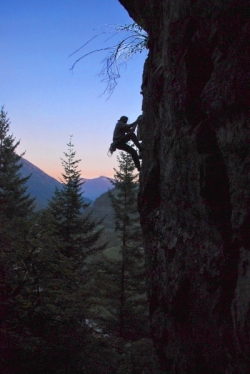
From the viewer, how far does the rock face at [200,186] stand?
3559 mm

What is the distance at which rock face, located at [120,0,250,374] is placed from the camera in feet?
11.7

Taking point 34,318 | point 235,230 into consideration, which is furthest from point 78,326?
point 235,230

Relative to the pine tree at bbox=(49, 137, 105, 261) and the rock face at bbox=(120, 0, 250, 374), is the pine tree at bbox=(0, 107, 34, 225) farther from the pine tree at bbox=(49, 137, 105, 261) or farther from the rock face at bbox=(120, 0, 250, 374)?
the rock face at bbox=(120, 0, 250, 374)

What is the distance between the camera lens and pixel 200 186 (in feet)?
14.7

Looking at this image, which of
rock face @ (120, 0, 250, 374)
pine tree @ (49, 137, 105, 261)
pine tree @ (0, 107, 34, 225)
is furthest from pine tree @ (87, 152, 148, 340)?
rock face @ (120, 0, 250, 374)

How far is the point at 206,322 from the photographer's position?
4.36m

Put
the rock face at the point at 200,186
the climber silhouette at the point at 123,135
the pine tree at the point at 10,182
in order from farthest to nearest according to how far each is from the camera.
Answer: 1. the pine tree at the point at 10,182
2. the climber silhouette at the point at 123,135
3. the rock face at the point at 200,186

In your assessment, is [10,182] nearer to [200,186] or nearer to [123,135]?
[123,135]

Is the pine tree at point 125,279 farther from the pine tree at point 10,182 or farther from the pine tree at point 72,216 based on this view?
the pine tree at point 10,182

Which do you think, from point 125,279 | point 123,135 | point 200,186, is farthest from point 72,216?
point 200,186

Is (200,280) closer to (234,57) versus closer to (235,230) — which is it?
(235,230)

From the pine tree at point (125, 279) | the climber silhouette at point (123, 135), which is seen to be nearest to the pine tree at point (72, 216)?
the pine tree at point (125, 279)

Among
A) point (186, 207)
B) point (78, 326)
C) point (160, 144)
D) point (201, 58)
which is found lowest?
point (78, 326)

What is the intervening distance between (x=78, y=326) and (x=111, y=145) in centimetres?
635
